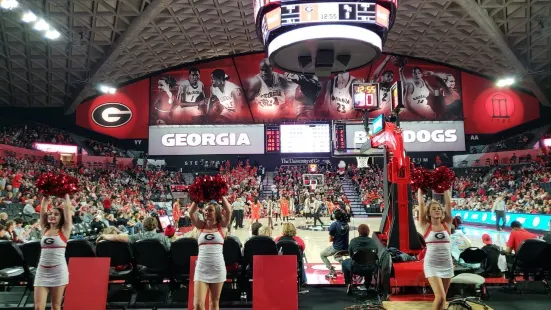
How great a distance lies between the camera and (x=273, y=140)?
24797 millimetres

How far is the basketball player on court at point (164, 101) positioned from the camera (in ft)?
97.3

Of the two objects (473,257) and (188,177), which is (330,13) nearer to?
(473,257)

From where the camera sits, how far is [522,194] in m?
19.9

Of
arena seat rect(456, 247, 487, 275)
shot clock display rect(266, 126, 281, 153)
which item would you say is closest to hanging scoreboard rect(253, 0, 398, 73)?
arena seat rect(456, 247, 487, 275)

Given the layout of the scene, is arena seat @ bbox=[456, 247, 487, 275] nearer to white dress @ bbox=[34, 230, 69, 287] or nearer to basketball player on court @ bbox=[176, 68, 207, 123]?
white dress @ bbox=[34, 230, 69, 287]

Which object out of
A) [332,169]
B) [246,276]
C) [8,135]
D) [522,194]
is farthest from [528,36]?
[8,135]

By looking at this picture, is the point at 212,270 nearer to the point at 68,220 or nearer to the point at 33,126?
the point at 68,220

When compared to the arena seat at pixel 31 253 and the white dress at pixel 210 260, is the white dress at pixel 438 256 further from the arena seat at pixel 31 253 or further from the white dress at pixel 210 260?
the arena seat at pixel 31 253

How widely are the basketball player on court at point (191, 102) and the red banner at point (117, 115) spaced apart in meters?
2.46

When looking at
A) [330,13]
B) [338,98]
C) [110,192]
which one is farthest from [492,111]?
[330,13]

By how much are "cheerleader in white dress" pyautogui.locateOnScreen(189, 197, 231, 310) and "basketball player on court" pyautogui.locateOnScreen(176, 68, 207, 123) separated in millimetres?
25585

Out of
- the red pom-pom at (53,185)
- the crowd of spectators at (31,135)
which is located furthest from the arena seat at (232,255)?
the crowd of spectators at (31,135)

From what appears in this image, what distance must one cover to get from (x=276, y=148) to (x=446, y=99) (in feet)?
45.2

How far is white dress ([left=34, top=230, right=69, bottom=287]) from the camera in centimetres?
450
